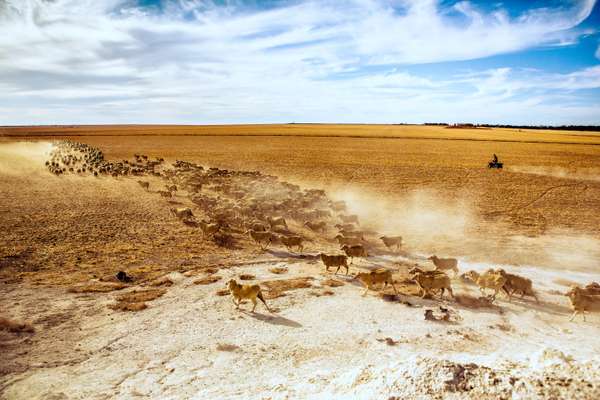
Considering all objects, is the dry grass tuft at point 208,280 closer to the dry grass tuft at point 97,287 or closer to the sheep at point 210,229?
the dry grass tuft at point 97,287

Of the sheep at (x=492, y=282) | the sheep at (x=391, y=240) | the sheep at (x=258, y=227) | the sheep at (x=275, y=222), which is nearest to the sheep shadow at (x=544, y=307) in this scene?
the sheep at (x=492, y=282)

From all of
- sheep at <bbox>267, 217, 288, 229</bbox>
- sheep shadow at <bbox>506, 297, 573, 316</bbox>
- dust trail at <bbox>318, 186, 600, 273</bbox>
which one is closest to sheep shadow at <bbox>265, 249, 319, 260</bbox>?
sheep at <bbox>267, 217, 288, 229</bbox>

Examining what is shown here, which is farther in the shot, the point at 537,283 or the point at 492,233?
the point at 492,233

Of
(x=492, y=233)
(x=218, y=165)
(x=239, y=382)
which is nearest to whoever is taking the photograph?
(x=239, y=382)

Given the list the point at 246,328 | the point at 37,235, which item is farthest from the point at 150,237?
the point at 246,328

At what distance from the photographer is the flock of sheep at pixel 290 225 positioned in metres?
11.5

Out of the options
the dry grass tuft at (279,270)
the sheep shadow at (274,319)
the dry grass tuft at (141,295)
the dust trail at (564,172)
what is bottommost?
the sheep shadow at (274,319)

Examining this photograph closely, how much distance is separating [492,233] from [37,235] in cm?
2152

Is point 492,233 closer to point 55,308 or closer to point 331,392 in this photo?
point 331,392

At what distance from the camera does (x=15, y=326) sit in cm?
962

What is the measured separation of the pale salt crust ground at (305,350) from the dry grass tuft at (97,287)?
0.36 m

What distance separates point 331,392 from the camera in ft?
22.3

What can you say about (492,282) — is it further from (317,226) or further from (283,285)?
(317,226)

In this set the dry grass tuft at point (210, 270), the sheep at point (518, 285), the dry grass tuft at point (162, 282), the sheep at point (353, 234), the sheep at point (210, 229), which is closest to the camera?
the sheep at point (518, 285)
